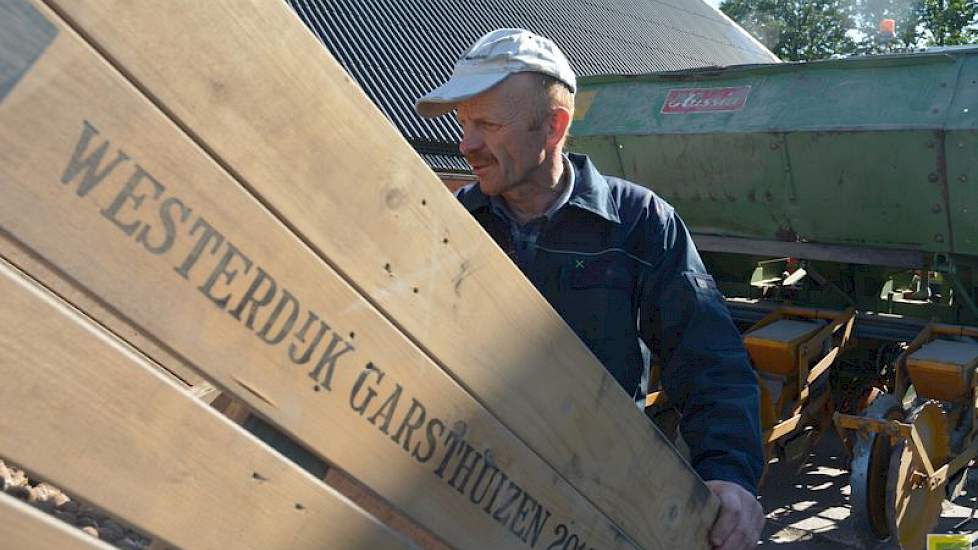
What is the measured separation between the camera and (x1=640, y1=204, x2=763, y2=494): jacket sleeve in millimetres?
2170

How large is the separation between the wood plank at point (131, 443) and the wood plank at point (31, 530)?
0.04 m

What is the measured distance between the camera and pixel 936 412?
18.9 ft

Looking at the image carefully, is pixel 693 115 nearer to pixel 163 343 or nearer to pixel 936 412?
pixel 936 412

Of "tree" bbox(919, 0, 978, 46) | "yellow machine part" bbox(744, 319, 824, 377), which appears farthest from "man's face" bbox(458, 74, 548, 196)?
"tree" bbox(919, 0, 978, 46)

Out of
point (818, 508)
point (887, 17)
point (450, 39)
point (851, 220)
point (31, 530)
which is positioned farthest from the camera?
point (887, 17)

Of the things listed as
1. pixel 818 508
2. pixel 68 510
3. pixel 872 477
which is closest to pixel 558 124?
pixel 68 510

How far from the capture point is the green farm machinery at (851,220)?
5.78m

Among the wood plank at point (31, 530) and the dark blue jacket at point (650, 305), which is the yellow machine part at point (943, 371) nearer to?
the dark blue jacket at point (650, 305)

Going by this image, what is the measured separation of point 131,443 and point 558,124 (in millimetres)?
1265

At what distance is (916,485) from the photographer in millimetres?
5586

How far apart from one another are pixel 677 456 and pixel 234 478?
3.13 ft

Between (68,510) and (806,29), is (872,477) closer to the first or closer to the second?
(68,510)

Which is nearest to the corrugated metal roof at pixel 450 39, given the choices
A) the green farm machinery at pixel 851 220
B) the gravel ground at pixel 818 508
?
the green farm machinery at pixel 851 220

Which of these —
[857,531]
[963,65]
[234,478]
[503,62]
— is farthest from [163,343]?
[963,65]
